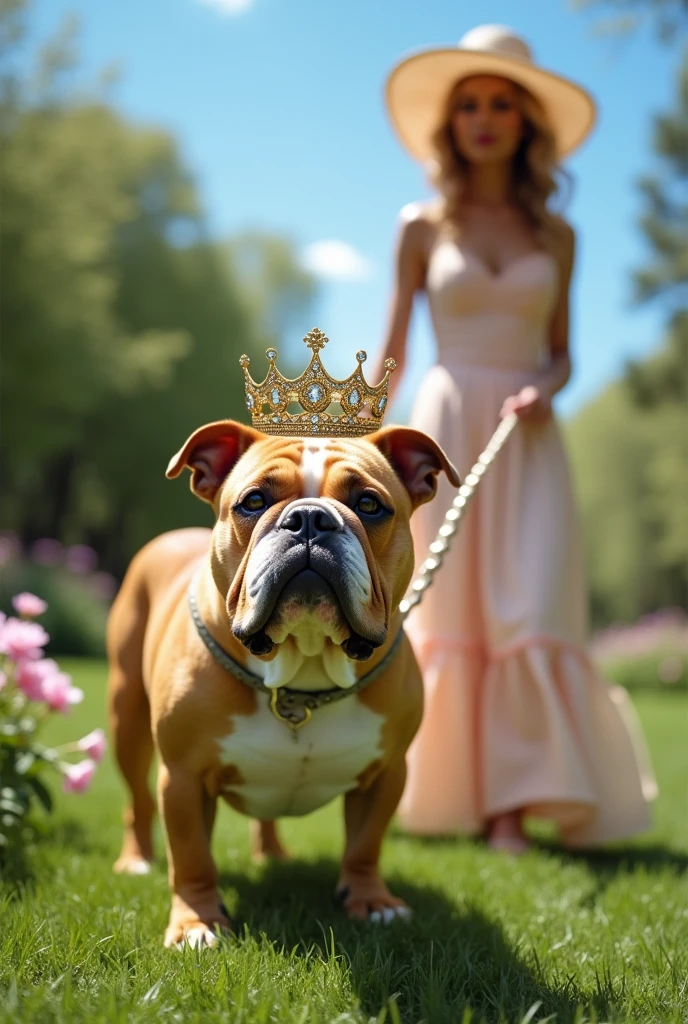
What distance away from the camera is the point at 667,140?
67.5 ft

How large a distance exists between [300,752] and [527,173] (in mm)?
3009

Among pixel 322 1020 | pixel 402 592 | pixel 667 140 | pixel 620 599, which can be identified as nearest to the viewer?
pixel 322 1020

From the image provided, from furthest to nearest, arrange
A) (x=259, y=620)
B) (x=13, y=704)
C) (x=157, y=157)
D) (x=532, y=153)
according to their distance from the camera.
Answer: (x=157, y=157), (x=532, y=153), (x=13, y=704), (x=259, y=620)

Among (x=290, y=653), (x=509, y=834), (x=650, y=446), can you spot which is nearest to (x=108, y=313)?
(x=650, y=446)

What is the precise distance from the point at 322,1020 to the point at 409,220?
129 inches

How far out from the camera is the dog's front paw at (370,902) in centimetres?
253

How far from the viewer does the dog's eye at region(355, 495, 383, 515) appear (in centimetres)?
220

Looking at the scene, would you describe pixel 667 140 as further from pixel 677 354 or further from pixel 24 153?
pixel 24 153

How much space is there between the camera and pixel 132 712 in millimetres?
3119

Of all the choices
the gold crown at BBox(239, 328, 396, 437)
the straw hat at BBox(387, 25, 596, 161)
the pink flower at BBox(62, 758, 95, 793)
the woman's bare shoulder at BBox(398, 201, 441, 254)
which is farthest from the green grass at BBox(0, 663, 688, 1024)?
the straw hat at BBox(387, 25, 596, 161)

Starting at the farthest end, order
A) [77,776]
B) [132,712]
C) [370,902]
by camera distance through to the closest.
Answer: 1. [77,776]
2. [132,712]
3. [370,902]

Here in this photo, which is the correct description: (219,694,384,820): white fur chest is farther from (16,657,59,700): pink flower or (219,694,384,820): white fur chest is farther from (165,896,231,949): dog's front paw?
(16,657,59,700): pink flower

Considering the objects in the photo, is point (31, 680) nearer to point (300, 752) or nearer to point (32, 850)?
point (32, 850)

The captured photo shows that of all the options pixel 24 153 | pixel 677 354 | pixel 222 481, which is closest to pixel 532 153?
pixel 222 481
